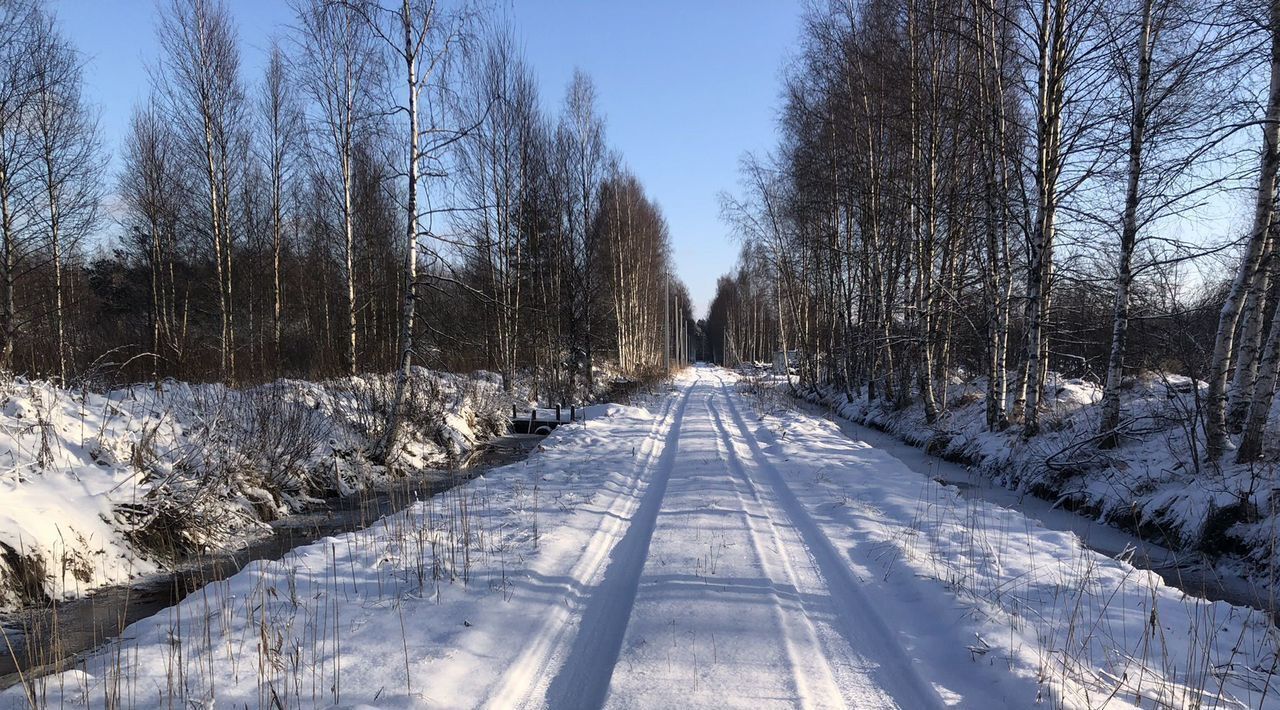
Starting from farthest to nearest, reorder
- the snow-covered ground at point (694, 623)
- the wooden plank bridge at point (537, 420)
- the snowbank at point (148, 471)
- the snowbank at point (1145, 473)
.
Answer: the wooden plank bridge at point (537, 420) → the snowbank at point (1145, 473) → the snowbank at point (148, 471) → the snow-covered ground at point (694, 623)

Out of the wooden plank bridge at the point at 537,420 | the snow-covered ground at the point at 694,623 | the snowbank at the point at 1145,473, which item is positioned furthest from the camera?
the wooden plank bridge at the point at 537,420

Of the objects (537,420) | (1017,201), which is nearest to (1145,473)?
(1017,201)

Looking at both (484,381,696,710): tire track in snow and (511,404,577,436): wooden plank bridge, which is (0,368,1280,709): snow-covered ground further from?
(511,404,577,436): wooden plank bridge

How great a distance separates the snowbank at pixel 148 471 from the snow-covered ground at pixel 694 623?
188cm

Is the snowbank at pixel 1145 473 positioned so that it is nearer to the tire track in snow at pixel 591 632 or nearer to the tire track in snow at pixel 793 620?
the tire track in snow at pixel 793 620

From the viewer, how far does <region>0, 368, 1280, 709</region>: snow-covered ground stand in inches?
121

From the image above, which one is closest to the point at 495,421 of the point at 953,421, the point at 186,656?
the point at 953,421

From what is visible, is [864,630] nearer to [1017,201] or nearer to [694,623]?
[694,623]

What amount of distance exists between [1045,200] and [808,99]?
10.5 metres

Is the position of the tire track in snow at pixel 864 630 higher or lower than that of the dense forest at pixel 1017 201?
lower

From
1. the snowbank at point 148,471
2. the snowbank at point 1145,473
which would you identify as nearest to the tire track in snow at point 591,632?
the snowbank at point 1145,473

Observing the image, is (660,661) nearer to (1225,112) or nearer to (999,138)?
(1225,112)

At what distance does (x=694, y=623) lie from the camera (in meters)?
3.86

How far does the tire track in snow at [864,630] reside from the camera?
10.3ft
